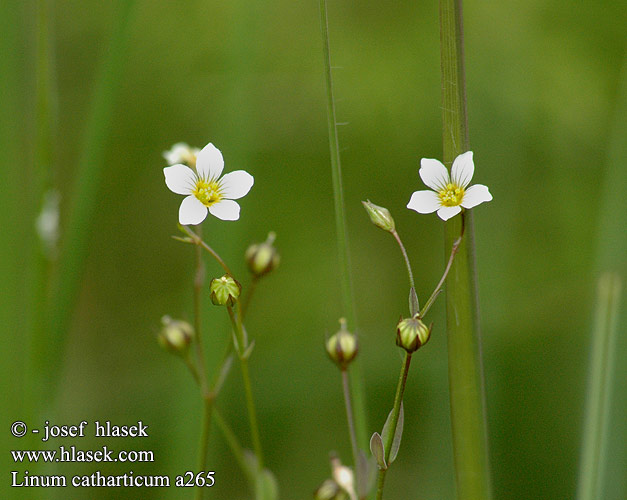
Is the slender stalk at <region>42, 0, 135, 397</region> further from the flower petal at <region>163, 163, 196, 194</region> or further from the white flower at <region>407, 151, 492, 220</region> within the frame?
the white flower at <region>407, 151, 492, 220</region>

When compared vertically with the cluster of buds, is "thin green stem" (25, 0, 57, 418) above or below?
above

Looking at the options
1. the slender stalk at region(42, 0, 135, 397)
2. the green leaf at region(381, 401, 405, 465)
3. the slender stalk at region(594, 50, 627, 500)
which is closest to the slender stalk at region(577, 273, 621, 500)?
the green leaf at region(381, 401, 405, 465)

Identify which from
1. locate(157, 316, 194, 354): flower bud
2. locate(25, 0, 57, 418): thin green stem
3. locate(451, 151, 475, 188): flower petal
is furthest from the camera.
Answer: locate(25, 0, 57, 418): thin green stem

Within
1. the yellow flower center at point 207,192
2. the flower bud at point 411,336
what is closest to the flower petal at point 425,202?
the flower bud at point 411,336

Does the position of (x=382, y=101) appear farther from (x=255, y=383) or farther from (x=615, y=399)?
(x=615, y=399)

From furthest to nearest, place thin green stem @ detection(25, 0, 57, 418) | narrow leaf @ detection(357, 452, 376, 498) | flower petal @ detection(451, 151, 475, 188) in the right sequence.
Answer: thin green stem @ detection(25, 0, 57, 418) → narrow leaf @ detection(357, 452, 376, 498) → flower petal @ detection(451, 151, 475, 188)

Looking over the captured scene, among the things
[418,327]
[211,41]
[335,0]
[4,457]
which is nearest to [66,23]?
[211,41]

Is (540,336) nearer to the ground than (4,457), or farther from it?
farther from it

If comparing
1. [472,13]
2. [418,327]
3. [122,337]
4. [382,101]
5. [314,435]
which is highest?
[472,13]

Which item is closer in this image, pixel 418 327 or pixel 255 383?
pixel 418 327
